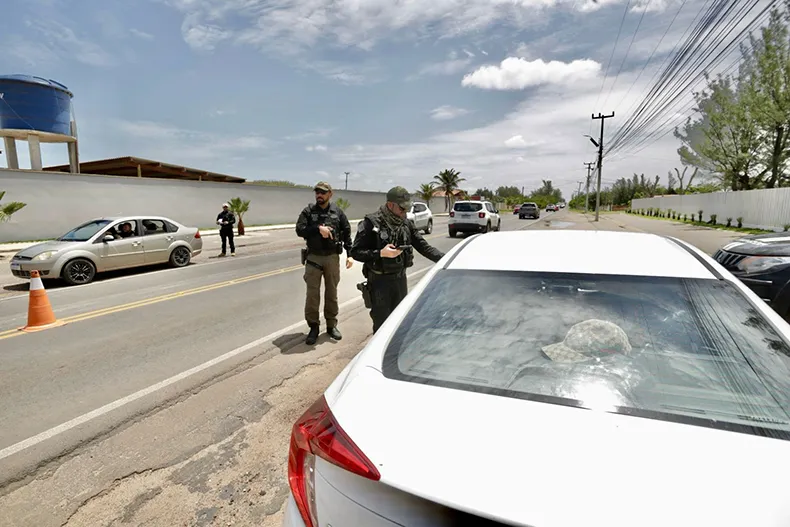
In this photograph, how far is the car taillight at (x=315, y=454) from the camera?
115 centimetres

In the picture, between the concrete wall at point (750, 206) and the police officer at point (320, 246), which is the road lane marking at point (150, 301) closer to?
the police officer at point (320, 246)

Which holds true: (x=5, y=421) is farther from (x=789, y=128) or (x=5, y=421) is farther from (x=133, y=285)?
(x=789, y=128)

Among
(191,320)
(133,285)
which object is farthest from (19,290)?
A: (191,320)

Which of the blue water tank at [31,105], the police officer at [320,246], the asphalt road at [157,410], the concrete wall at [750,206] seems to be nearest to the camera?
the asphalt road at [157,410]

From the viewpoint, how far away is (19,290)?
8500 millimetres

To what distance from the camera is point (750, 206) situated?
907 inches

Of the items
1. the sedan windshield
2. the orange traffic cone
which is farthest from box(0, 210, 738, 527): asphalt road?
the sedan windshield

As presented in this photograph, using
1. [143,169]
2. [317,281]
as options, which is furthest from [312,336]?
[143,169]

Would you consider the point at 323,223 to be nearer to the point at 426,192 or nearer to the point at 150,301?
the point at 150,301

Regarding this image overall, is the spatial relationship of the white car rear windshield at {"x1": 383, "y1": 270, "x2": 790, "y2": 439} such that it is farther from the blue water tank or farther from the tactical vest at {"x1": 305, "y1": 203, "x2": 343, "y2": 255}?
the blue water tank

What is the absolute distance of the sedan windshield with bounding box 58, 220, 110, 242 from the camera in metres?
9.53

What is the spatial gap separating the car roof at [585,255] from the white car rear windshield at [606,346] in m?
0.07

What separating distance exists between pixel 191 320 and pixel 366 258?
3626 millimetres

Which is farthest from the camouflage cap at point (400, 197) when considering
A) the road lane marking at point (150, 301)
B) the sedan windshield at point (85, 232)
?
the sedan windshield at point (85, 232)
